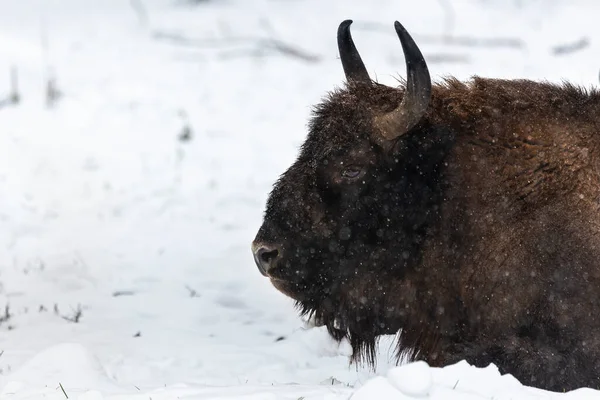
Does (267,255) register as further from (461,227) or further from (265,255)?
(461,227)

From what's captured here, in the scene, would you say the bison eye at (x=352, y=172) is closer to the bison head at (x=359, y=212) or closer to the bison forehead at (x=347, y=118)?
the bison head at (x=359, y=212)

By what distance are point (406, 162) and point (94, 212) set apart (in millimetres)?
5028

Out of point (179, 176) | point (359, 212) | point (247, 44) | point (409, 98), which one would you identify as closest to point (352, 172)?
point (359, 212)

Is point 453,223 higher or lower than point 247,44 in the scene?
lower

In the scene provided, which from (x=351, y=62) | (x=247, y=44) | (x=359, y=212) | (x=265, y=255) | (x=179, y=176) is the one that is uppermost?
(x=247, y=44)

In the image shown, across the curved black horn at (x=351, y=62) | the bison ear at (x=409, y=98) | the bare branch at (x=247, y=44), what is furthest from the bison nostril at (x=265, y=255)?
the bare branch at (x=247, y=44)

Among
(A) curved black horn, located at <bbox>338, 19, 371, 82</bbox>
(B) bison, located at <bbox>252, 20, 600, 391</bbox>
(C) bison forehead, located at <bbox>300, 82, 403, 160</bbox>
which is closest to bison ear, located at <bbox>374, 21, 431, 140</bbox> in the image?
(B) bison, located at <bbox>252, 20, 600, 391</bbox>

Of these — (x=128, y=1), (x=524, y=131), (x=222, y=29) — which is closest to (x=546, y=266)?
(x=524, y=131)

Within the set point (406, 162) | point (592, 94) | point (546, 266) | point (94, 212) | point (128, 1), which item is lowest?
point (94, 212)

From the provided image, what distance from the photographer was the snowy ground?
5.18 metres

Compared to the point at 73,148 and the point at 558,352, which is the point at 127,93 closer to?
the point at 73,148

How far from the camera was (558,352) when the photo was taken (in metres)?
4.12

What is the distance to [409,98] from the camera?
4.33m

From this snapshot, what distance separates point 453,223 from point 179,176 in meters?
5.72
